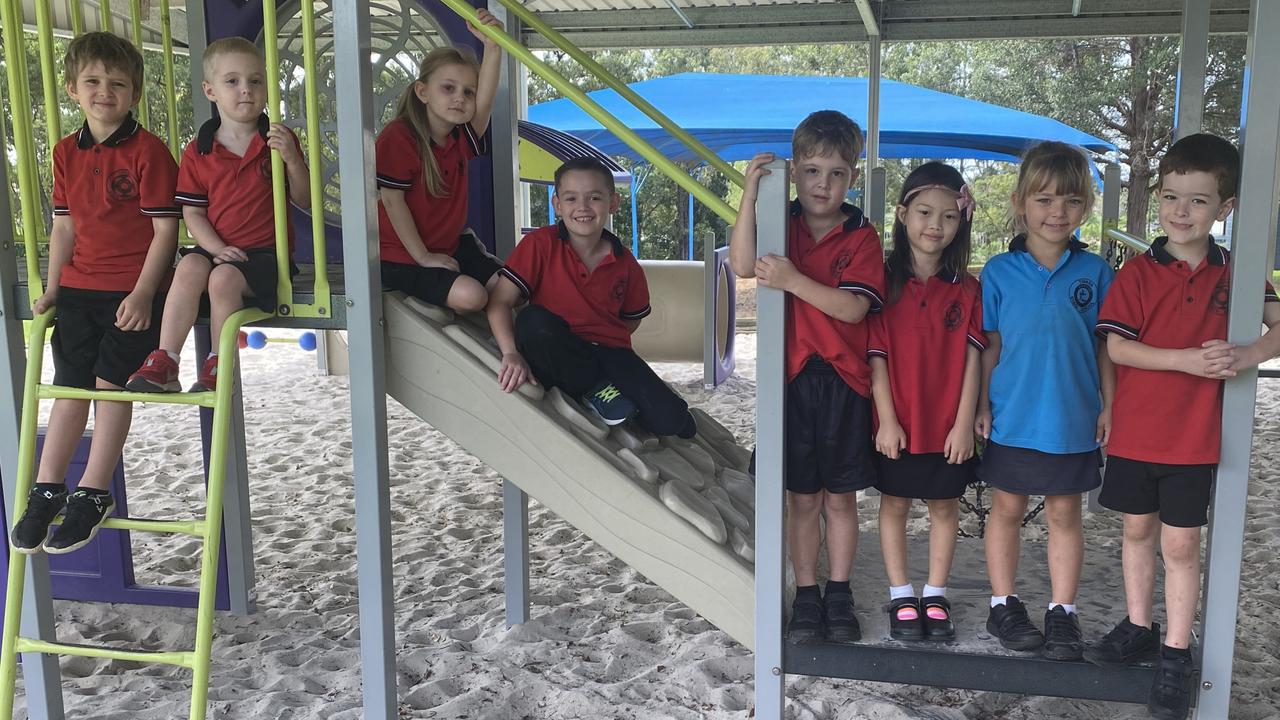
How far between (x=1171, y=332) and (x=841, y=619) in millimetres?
1050

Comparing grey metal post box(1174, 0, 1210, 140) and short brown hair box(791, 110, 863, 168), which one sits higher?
grey metal post box(1174, 0, 1210, 140)

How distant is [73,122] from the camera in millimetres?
22750

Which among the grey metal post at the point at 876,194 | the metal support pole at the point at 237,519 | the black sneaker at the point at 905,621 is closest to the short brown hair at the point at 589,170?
the black sneaker at the point at 905,621

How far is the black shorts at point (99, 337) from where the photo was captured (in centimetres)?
302

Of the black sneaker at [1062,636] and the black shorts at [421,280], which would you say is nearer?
the black sneaker at [1062,636]

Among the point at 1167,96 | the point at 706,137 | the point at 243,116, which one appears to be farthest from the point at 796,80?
the point at 243,116

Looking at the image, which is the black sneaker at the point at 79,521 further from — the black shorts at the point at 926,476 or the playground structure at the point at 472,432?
the black shorts at the point at 926,476

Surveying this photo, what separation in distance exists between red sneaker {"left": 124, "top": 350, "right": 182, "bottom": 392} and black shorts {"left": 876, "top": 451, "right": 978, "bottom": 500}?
1962 millimetres

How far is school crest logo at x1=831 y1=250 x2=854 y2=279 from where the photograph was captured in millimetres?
2610

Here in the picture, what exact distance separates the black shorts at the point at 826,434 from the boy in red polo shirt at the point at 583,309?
0.66 metres

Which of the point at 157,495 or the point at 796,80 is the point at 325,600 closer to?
the point at 157,495

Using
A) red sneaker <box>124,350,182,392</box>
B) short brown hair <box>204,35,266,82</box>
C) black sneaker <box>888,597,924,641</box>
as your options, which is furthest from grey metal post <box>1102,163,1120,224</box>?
red sneaker <box>124,350,182,392</box>

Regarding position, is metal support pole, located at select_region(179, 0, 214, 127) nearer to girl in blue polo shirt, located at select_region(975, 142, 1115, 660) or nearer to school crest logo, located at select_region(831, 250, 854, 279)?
school crest logo, located at select_region(831, 250, 854, 279)

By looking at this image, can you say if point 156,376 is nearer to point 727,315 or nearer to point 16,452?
point 16,452
